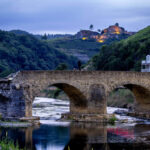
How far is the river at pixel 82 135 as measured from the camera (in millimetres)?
27312

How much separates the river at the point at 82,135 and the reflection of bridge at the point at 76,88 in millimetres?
2542

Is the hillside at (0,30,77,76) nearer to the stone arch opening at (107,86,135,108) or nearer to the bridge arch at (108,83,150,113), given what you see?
the stone arch opening at (107,86,135,108)

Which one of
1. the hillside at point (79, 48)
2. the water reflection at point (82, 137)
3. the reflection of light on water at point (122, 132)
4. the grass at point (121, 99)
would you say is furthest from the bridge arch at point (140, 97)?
the hillside at point (79, 48)

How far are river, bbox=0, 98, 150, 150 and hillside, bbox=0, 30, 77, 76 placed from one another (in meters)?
58.2

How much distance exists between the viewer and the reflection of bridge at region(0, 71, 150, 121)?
34375mm

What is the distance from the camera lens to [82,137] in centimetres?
3081

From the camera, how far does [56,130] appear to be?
34.0 meters

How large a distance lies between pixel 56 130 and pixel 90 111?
245 inches

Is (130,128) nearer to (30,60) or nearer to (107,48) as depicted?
(107,48)

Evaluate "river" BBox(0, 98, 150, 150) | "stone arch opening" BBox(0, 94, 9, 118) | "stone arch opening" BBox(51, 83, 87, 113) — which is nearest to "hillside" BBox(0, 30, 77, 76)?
"stone arch opening" BBox(51, 83, 87, 113)

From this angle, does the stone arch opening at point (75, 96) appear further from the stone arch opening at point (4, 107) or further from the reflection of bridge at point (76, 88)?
the stone arch opening at point (4, 107)

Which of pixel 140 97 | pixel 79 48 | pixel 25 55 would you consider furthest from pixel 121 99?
pixel 79 48

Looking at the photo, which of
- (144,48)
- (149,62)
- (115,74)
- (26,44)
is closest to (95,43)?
(26,44)

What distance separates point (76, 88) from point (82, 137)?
8498 millimetres
